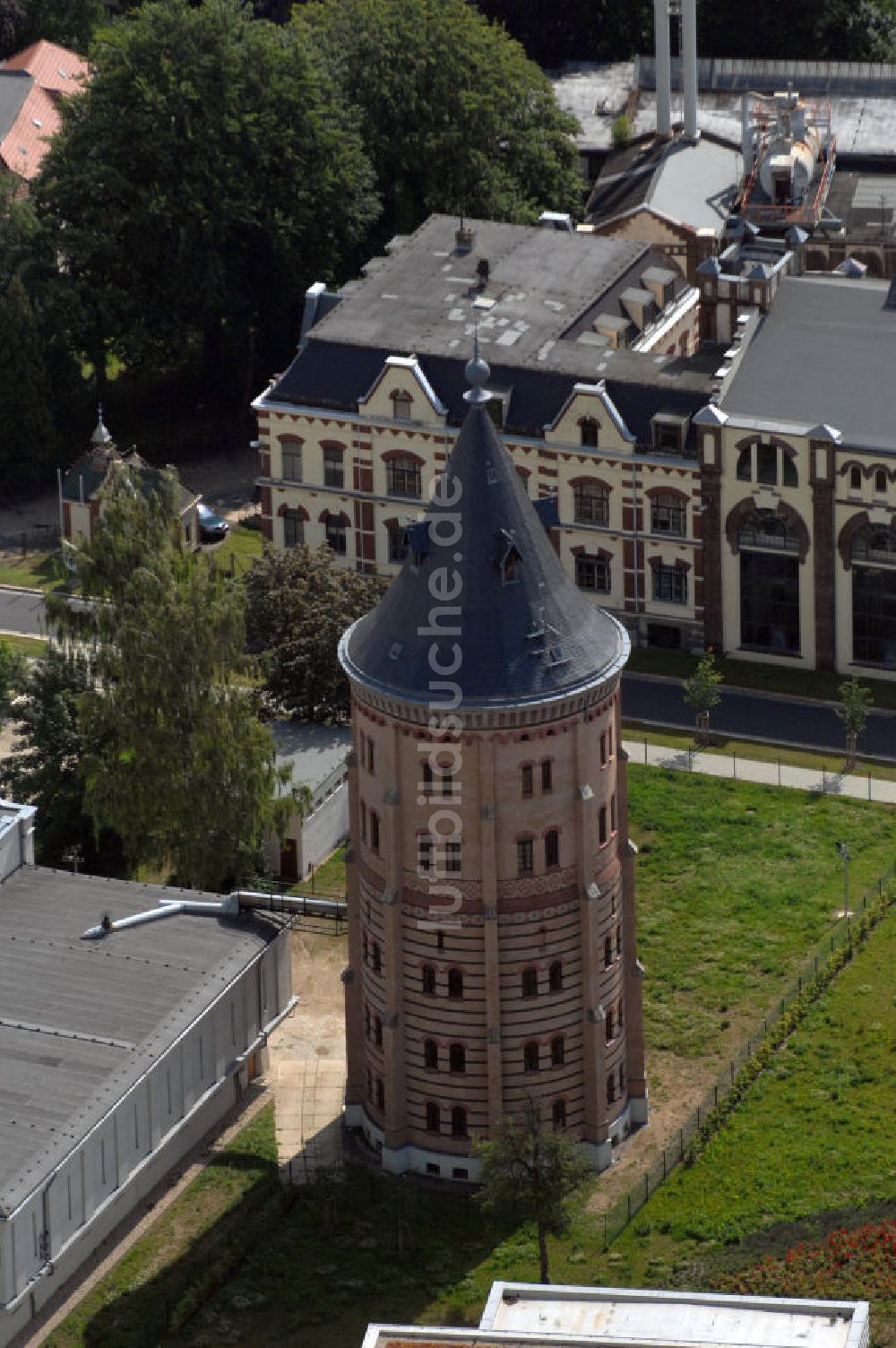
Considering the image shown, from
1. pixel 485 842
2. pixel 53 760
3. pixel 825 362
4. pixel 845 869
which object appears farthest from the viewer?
pixel 825 362

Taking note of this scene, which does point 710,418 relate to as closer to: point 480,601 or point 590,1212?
point 480,601

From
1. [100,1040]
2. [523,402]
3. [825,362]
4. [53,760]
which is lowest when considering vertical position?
[100,1040]

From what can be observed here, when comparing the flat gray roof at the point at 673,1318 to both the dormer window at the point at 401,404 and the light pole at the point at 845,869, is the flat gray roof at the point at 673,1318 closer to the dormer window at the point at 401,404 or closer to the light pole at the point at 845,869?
the light pole at the point at 845,869

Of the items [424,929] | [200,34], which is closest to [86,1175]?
[424,929]

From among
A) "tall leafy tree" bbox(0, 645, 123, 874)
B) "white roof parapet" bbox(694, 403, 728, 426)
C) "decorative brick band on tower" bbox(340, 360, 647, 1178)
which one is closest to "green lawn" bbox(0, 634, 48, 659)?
"tall leafy tree" bbox(0, 645, 123, 874)

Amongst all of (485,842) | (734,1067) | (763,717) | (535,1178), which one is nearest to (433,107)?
(763,717)

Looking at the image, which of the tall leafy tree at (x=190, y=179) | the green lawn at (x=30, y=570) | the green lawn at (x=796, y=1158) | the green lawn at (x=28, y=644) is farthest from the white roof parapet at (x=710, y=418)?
the tall leafy tree at (x=190, y=179)

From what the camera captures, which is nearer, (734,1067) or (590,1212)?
(590,1212)
